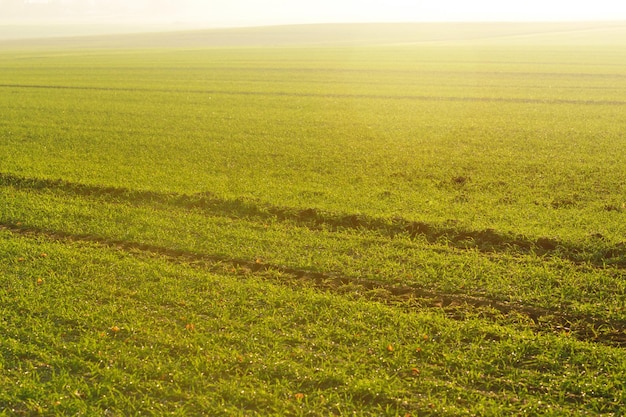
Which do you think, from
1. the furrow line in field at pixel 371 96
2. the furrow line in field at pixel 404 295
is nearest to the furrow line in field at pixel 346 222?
the furrow line in field at pixel 404 295

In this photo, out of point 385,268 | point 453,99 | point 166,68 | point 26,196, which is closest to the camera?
point 385,268

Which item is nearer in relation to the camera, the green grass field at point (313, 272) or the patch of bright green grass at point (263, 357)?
the patch of bright green grass at point (263, 357)

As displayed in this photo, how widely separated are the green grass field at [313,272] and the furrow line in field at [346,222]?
0.05 m

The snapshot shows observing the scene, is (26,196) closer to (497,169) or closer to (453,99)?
(497,169)

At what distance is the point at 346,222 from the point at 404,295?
3.26 meters

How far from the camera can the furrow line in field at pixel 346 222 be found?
33.3 ft

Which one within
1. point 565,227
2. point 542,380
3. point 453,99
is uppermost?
point 453,99

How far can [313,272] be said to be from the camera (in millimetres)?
9570

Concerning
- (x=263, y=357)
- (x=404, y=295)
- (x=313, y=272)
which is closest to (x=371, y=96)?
(x=313, y=272)

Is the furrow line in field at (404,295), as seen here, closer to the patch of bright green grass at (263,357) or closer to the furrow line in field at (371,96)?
the patch of bright green grass at (263,357)

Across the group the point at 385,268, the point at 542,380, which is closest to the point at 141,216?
the point at 385,268

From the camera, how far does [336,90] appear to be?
122 feet

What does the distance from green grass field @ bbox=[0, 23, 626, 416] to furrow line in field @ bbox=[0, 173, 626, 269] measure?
0.17 feet

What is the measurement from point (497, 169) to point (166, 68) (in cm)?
4641
